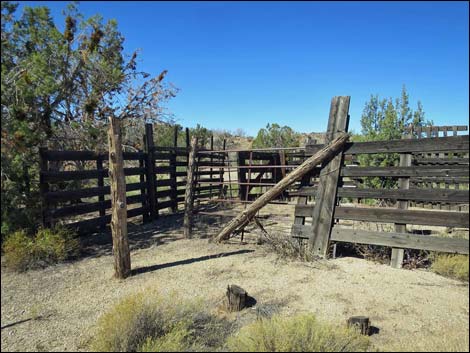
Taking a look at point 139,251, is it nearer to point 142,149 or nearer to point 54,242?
point 54,242

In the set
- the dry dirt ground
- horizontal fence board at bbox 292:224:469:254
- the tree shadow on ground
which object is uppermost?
horizontal fence board at bbox 292:224:469:254

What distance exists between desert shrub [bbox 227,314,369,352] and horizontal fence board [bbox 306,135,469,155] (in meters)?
2.03

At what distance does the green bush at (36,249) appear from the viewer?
2.70 m

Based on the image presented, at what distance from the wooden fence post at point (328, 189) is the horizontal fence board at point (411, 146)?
0.89 ft

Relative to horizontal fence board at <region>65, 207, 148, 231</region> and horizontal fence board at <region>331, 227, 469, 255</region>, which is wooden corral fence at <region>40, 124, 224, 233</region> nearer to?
horizontal fence board at <region>65, 207, 148, 231</region>

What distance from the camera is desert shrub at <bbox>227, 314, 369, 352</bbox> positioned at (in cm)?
257

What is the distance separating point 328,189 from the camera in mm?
5387

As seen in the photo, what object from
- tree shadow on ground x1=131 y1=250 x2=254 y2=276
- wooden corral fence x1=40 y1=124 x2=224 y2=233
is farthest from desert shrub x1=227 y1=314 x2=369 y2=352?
wooden corral fence x1=40 y1=124 x2=224 y2=233

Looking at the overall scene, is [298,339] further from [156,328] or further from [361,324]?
[156,328]

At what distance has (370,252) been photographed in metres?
5.17

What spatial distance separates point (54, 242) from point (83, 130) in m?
4.08

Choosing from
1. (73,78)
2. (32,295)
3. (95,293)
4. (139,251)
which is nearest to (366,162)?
(139,251)

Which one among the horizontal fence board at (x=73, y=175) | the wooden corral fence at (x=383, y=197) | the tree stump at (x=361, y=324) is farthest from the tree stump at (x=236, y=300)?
the horizontal fence board at (x=73, y=175)

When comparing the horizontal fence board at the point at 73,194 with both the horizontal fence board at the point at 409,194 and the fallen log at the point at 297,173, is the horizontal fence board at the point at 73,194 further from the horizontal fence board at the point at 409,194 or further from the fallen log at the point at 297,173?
the horizontal fence board at the point at 409,194
